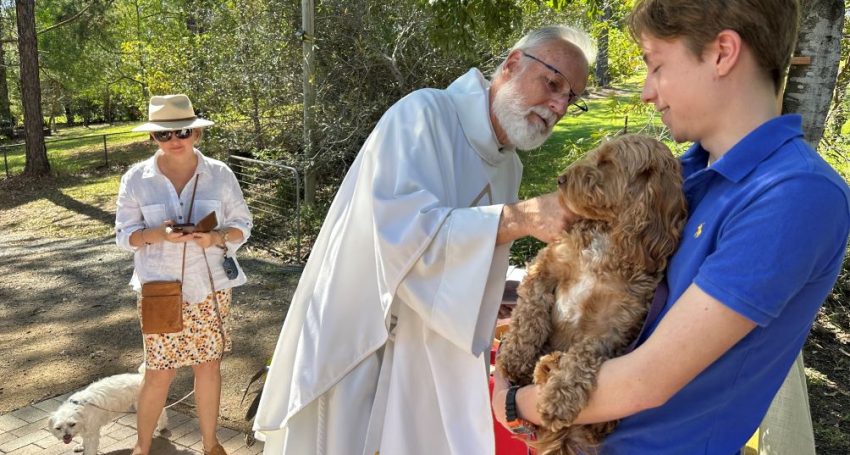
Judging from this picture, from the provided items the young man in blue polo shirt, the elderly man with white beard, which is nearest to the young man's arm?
the young man in blue polo shirt

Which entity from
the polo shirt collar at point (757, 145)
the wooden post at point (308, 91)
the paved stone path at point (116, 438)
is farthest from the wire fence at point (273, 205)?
the polo shirt collar at point (757, 145)

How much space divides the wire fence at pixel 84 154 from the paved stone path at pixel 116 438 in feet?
44.9

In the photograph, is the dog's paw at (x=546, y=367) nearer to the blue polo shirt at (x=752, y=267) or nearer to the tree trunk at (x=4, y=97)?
the blue polo shirt at (x=752, y=267)

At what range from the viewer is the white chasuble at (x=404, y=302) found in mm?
2127

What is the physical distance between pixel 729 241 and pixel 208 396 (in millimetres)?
3666

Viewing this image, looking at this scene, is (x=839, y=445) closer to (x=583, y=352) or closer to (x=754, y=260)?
(x=583, y=352)

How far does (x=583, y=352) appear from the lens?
168 centimetres

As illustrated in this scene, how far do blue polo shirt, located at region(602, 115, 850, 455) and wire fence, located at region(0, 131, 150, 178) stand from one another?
17755 millimetres

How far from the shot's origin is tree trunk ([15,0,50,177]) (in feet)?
50.6

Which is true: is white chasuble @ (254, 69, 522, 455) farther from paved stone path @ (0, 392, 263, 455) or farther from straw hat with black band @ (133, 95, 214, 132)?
paved stone path @ (0, 392, 263, 455)

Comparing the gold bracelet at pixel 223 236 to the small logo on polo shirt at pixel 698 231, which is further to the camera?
the gold bracelet at pixel 223 236

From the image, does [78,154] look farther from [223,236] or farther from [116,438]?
[223,236]

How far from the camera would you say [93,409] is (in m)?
4.32

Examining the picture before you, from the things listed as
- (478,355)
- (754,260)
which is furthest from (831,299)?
(754,260)
